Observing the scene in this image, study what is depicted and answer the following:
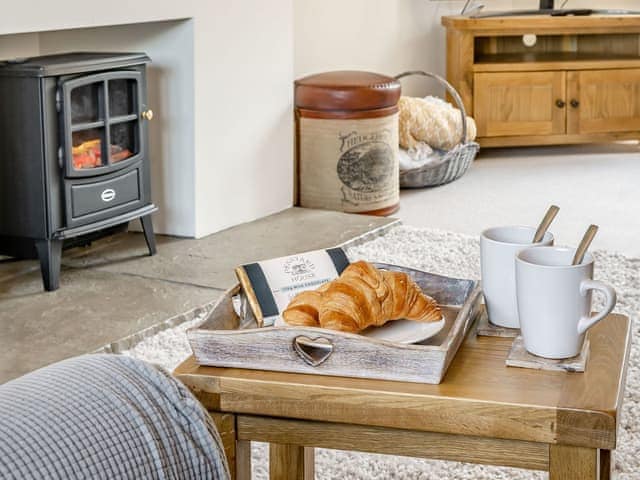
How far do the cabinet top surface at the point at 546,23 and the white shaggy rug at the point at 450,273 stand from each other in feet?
5.43

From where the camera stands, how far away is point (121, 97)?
124 inches

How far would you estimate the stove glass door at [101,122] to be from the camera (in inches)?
114

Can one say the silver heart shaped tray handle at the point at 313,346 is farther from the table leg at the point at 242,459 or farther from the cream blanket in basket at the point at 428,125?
the cream blanket in basket at the point at 428,125

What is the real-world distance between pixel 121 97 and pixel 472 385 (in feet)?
7.23

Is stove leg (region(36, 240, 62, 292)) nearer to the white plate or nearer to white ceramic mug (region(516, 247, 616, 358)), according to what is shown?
the white plate

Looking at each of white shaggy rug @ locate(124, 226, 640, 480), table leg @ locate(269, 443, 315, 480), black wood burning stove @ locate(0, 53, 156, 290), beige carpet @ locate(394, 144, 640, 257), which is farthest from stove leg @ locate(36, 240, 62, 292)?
table leg @ locate(269, 443, 315, 480)

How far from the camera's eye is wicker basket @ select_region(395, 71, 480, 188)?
4.47 meters

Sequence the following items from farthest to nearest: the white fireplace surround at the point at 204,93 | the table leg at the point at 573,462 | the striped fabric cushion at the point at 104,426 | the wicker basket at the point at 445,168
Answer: the wicker basket at the point at 445,168 → the white fireplace surround at the point at 204,93 → the table leg at the point at 573,462 → the striped fabric cushion at the point at 104,426

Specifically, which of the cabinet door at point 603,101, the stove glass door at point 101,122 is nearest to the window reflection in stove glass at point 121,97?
the stove glass door at point 101,122

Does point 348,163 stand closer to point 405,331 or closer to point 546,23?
point 546,23

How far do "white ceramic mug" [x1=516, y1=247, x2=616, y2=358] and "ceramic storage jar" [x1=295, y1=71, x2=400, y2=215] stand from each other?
273 cm

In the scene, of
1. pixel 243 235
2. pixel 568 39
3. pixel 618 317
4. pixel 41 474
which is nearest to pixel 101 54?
pixel 243 235

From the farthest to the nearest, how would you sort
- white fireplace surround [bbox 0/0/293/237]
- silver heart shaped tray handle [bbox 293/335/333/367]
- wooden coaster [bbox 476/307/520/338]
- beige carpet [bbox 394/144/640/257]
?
1. beige carpet [bbox 394/144/640/257]
2. white fireplace surround [bbox 0/0/293/237]
3. wooden coaster [bbox 476/307/520/338]
4. silver heart shaped tray handle [bbox 293/335/333/367]

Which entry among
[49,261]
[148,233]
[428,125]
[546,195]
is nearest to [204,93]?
[148,233]
